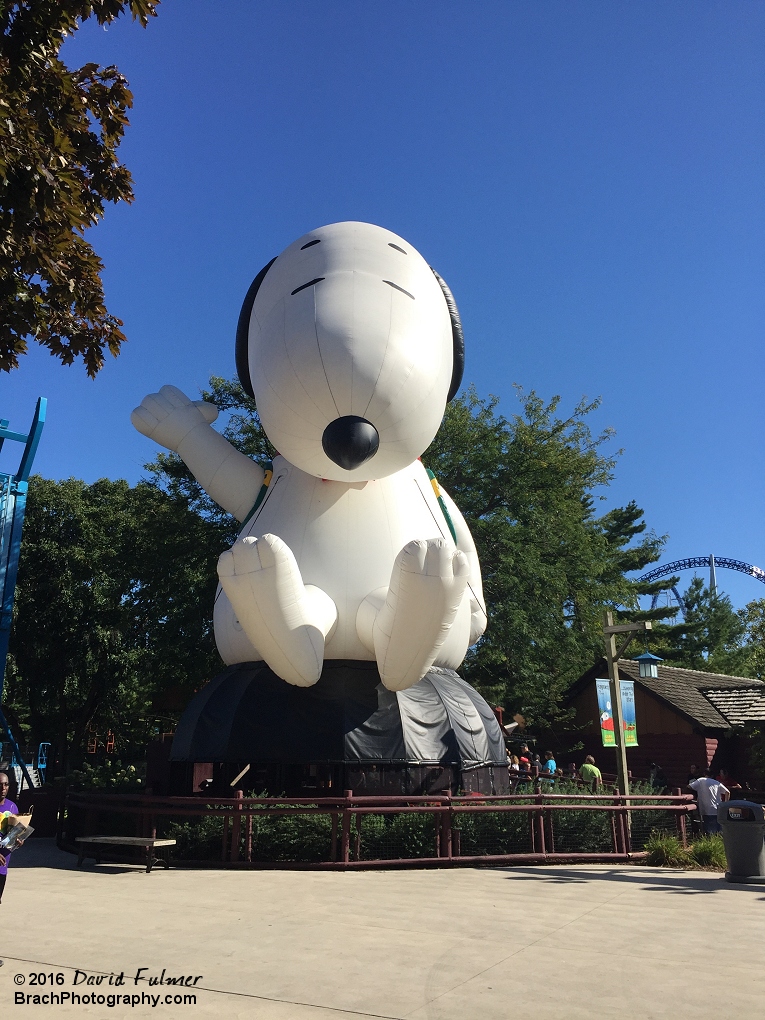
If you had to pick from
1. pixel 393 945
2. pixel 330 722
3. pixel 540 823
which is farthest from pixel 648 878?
pixel 393 945

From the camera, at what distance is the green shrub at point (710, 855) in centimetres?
961

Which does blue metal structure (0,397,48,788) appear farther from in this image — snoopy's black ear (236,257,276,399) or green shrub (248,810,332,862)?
green shrub (248,810,332,862)

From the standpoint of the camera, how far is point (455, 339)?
10.6 m

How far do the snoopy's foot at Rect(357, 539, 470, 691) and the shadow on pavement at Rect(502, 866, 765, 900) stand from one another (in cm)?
232

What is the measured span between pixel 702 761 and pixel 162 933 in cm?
1791

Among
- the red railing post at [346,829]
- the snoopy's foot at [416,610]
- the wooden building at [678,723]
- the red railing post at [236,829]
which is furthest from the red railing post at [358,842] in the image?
the wooden building at [678,723]

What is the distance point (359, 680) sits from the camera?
31.9 feet

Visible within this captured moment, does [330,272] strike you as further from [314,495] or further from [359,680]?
[359,680]

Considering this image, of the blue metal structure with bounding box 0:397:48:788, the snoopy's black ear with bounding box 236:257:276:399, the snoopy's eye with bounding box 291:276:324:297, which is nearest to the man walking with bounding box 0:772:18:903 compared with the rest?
the snoopy's eye with bounding box 291:276:324:297

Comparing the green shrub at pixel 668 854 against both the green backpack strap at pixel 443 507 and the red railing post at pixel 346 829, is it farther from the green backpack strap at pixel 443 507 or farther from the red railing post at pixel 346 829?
the green backpack strap at pixel 443 507

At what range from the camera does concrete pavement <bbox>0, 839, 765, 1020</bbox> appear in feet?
13.2

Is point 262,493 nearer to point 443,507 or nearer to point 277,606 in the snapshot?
point 443,507

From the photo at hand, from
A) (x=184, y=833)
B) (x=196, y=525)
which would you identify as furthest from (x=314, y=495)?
(x=196, y=525)

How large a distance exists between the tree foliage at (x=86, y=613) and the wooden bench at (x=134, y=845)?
8.48 meters
